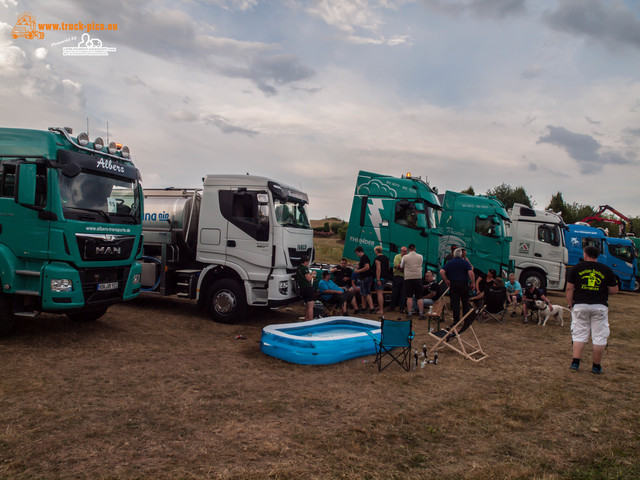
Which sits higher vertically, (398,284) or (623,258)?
(623,258)

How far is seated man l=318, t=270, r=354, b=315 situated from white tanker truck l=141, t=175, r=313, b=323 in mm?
1071

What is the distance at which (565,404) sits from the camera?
5211 millimetres

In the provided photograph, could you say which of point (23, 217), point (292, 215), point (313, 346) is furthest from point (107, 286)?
point (292, 215)

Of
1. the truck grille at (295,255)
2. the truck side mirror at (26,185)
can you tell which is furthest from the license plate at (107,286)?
the truck grille at (295,255)

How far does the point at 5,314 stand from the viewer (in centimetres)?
676

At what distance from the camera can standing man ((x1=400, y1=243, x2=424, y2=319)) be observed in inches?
407

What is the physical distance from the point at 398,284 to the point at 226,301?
15.1 feet

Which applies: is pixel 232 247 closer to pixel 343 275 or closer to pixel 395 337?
pixel 343 275

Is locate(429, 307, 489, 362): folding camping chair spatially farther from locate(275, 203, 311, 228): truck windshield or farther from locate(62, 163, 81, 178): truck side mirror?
locate(62, 163, 81, 178): truck side mirror

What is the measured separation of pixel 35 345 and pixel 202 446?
4.44m

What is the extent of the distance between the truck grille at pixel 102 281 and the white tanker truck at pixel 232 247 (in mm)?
1792

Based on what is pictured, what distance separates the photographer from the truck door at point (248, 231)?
8.73m

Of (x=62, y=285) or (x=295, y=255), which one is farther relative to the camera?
(x=295, y=255)

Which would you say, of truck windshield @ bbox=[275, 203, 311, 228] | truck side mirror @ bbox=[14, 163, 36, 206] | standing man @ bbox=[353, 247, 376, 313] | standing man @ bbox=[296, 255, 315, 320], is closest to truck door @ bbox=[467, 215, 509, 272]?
standing man @ bbox=[353, 247, 376, 313]
